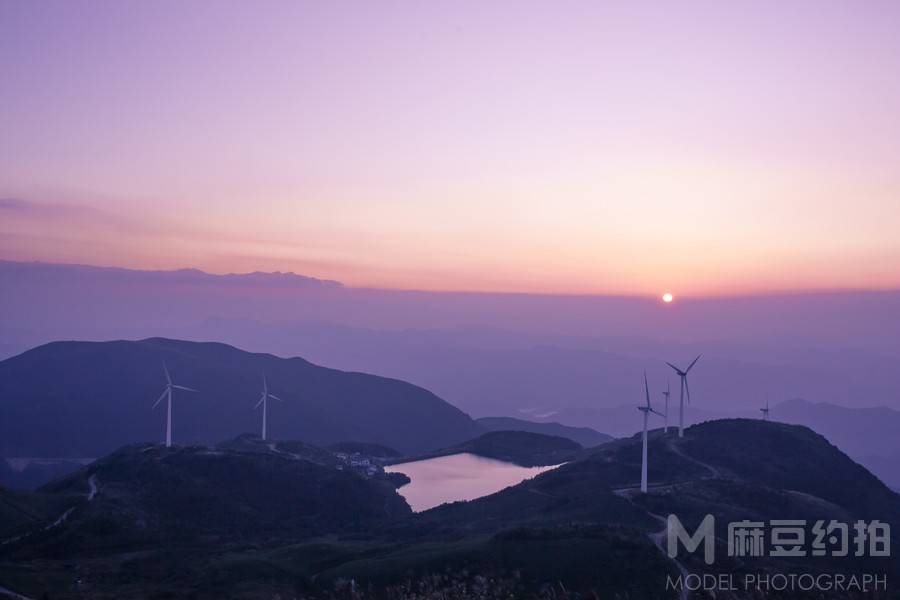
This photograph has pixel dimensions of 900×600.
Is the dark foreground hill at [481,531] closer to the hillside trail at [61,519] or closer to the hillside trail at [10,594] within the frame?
the hillside trail at [61,519]

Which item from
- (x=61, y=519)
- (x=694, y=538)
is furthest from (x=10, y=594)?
(x=694, y=538)

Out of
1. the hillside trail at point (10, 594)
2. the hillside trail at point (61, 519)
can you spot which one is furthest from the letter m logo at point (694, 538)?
the hillside trail at point (61, 519)

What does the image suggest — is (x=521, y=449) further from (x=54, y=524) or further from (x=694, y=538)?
(x=694, y=538)

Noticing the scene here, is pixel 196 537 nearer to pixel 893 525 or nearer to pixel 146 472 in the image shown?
pixel 146 472

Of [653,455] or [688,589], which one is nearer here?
[688,589]

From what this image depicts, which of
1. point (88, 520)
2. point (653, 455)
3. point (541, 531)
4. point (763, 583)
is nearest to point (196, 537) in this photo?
point (88, 520)

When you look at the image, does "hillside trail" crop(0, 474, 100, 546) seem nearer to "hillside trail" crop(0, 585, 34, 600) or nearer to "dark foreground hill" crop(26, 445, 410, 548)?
"dark foreground hill" crop(26, 445, 410, 548)
